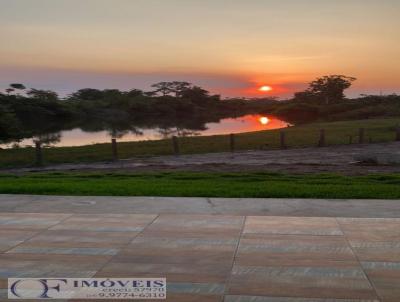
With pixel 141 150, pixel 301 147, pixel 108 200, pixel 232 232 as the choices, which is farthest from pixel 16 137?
pixel 232 232

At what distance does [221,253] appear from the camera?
16.9ft

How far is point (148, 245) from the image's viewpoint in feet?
17.9

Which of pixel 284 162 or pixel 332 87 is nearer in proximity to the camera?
pixel 284 162

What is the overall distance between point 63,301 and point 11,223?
2.99 meters

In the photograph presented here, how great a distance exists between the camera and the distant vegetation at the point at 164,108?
Result: 78.9 meters

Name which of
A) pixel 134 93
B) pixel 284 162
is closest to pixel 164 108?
pixel 134 93

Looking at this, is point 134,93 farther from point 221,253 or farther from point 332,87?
point 221,253

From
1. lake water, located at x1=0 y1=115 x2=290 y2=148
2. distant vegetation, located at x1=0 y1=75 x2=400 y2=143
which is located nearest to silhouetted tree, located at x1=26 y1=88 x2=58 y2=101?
distant vegetation, located at x1=0 y1=75 x2=400 y2=143
